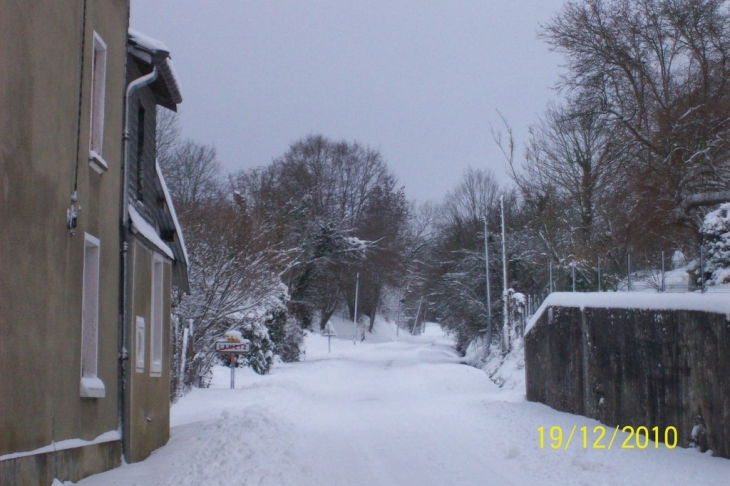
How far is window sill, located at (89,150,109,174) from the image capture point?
9.76 metres

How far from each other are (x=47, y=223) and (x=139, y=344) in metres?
4.91

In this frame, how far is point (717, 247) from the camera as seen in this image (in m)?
15.5

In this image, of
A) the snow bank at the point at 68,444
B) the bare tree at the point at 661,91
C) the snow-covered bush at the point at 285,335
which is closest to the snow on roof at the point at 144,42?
the snow bank at the point at 68,444

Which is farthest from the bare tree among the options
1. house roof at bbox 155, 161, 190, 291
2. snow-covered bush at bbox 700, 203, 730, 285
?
house roof at bbox 155, 161, 190, 291

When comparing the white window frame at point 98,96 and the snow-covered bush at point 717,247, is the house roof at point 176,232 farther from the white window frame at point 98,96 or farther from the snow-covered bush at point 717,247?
the snow-covered bush at point 717,247

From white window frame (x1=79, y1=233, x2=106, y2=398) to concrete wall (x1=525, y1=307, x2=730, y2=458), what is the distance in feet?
26.4

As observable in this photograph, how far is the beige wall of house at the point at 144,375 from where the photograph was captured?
1157cm

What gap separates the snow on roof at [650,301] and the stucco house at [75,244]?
7904 mm

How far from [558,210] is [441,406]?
55.8ft

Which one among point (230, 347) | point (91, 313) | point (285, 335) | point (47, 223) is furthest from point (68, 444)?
point (285, 335)

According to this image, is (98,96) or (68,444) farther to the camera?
(98,96)

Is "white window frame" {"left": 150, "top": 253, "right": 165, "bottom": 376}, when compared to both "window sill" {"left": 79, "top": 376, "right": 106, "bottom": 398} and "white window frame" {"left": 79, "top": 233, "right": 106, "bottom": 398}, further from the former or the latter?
"window sill" {"left": 79, "top": 376, "right": 106, "bottom": 398}

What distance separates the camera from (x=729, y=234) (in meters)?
15.6
